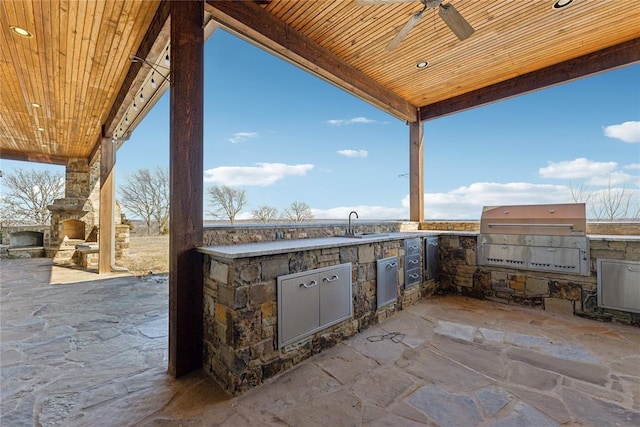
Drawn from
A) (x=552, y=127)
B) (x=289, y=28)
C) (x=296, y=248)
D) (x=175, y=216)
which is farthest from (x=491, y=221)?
(x=175, y=216)

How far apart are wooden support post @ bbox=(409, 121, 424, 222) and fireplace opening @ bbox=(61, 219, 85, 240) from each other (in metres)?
9.33

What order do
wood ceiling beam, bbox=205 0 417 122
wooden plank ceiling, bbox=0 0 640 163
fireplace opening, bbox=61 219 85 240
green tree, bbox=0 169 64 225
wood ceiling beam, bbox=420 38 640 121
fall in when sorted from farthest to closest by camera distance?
1. green tree, bbox=0 169 64 225
2. fireplace opening, bbox=61 219 85 240
3. wood ceiling beam, bbox=420 38 640 121
4. wooden plank ceiling, bbox=0 0 640 163
5. wood ceiling beam, bbox=205 0 417 122

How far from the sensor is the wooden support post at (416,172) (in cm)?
513

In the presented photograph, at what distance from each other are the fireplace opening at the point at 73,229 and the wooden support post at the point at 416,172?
30.6 feet

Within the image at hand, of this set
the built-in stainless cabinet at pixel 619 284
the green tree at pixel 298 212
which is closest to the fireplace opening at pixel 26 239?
the green tree at pixel 298 212

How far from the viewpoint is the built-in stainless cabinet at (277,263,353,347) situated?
6.63ft

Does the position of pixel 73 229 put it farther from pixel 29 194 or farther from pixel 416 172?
pixel 416 172

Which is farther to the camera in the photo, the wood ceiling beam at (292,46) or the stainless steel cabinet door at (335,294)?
the wood ceiling beam at (292,46)

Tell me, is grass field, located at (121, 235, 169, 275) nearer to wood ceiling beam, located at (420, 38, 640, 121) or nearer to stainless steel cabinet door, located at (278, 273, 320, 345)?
stainless steel cabinet door, located at (278, 273, 320, 345)

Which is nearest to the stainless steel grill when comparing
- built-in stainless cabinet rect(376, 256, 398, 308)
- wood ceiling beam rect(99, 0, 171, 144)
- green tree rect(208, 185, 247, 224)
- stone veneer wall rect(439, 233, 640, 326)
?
stone veneer wall rect(439, 233, 640, 326)

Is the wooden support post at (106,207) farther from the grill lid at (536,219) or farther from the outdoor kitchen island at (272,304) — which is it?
the grill lid at (536,219)

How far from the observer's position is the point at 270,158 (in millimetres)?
5383

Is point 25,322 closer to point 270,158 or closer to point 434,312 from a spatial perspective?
point 270,158

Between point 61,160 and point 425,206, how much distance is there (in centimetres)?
1060
